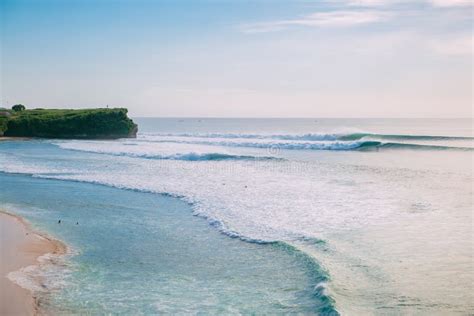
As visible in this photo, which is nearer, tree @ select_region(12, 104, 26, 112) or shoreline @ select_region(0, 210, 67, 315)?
shoreline @ select_region(0, 210, 67, 315)

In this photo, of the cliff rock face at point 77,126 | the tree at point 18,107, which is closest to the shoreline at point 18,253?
the cliff rock face at point 77,126

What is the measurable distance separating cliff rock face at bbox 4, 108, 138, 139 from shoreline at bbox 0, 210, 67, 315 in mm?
43072

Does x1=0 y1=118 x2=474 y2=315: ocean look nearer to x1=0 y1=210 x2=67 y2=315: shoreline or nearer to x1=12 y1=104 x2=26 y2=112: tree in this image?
x1=0 y1=210 x2=67 y2=315: shoreline

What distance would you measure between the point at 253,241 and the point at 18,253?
491 cm

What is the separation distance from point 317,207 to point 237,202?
2479 mm

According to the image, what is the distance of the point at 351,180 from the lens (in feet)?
63.5

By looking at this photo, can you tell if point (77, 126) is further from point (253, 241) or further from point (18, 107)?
point (253, 241)

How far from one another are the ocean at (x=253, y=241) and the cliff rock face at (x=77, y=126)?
1349 inches

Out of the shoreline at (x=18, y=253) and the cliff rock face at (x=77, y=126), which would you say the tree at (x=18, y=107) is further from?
the shoreline at (x=18, y=253)

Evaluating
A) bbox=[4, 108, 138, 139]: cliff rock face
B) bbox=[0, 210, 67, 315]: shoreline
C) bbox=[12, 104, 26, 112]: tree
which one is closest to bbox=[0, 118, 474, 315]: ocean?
bbox=[0, 210, 67, 315]: shoreline

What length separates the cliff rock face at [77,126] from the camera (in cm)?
5506

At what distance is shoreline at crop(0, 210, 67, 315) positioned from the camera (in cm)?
734

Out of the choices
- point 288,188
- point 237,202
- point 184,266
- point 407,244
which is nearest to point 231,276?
point 184,266

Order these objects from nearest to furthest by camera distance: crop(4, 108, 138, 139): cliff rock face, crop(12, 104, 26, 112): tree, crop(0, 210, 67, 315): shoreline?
crop(0, 210, 67, 315): shoreline
crop(4, 108, 138, 139): cliff rock face
crop(12, 104, 26, 112): tree
